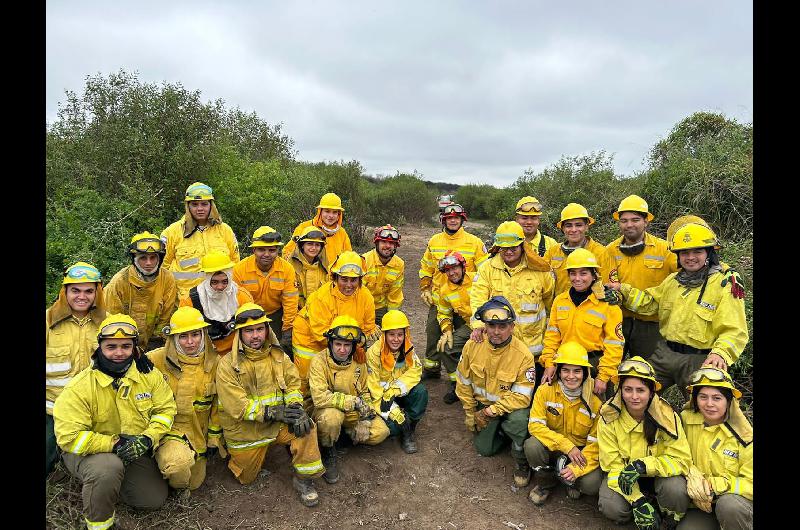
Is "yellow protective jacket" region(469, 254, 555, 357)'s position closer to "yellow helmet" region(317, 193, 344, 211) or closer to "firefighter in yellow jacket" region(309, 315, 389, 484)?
"firefighter in yellow jacket" region(309, 315, 389, 484)

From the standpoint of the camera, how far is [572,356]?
4246mm

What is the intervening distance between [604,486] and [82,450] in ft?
13.4

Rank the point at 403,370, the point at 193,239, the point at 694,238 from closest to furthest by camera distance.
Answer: the point at 694,238 → the point at 403,370 → the point at 193,239

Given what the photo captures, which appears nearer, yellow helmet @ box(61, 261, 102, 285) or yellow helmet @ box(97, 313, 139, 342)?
yellow helmet @ box(97, 313, 139, 342)

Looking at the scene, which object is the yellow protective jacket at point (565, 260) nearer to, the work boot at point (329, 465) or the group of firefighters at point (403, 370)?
the group of firefighters at point (403, 370)

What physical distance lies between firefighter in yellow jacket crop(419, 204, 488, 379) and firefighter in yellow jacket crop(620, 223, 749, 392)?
2.45 metres

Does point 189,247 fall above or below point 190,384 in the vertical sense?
above

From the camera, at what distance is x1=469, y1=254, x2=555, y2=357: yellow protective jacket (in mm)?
5289

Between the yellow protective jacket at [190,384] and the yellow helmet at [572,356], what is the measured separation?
3186mm

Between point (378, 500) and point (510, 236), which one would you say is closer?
point (378, 500)

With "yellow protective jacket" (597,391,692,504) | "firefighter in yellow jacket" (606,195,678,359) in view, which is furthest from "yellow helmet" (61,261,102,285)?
"firefighter in yellow jacket" (606,195,678,359)

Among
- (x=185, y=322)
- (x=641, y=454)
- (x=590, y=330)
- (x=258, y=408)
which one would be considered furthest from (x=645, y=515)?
(x=185, y=322)

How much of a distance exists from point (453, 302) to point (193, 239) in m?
3.32

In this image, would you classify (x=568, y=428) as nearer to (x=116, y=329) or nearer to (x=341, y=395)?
(x=341, y=395)
